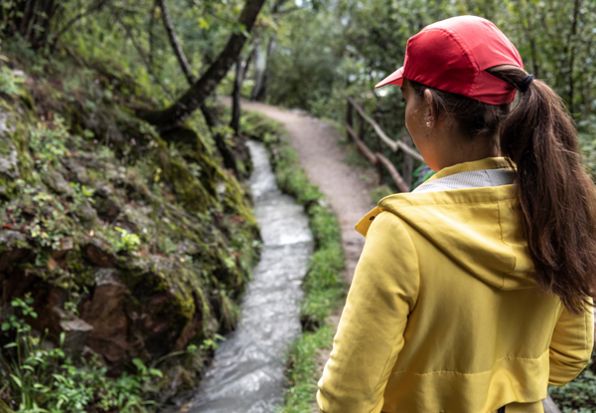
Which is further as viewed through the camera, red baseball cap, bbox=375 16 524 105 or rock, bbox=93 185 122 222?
rock, bbox=93 185 122 222

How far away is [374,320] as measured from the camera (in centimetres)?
102

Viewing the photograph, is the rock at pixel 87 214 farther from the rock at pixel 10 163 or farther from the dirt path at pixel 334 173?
the dirt path at pixel 334 173

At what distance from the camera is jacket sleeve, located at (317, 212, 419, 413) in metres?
1.00

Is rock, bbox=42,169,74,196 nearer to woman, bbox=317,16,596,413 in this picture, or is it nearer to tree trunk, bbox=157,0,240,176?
woman, bbox=317,16,596,413

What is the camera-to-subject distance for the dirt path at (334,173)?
26.3 ft

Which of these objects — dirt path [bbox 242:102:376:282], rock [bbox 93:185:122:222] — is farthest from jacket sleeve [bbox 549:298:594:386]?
dirt path [bbox 242:102:376:282]

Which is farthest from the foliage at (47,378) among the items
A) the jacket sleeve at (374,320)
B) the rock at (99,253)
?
the jacket sleeve at (374,320)

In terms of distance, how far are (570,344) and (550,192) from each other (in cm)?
57

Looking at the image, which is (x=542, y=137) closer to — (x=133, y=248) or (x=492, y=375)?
(x=492, y=375)

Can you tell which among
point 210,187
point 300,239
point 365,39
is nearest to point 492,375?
point 210,187

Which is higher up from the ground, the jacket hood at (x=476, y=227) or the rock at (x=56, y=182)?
the jacket hood at (x=476, y=227)

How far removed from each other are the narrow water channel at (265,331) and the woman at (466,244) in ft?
10.9

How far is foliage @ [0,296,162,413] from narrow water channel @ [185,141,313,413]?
2.63 feet

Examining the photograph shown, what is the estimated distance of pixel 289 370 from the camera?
15.3ft
